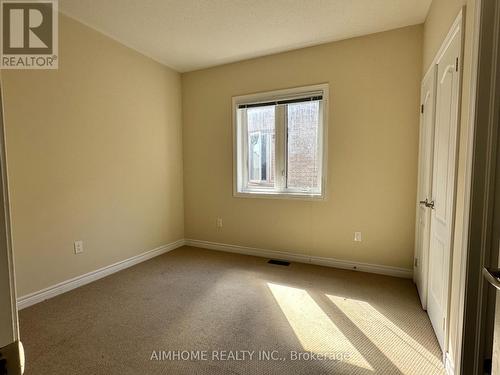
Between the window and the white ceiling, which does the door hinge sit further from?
the white ceiling

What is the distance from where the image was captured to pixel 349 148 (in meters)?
3.09

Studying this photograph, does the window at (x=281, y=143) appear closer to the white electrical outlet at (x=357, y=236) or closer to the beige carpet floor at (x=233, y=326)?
the white electrical outlet at (x=357, y=236)

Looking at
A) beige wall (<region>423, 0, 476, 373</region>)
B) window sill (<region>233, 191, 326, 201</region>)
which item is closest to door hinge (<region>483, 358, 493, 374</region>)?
beige wall (<region>423, 0, 476, 373</region>)

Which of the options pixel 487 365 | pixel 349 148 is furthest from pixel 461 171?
pixel 349 148

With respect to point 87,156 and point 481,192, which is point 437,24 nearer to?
point 481,192

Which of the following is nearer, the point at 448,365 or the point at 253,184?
the point at 448,365

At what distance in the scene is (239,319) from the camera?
2168 millimetres

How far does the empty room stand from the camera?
162 centimetres

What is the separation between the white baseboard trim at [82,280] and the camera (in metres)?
2.37

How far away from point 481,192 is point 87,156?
3182 millimetres

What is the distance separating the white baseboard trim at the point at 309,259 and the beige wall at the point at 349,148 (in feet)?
0.21

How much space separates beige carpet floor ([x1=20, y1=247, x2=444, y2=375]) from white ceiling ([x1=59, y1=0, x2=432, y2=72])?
264 centimetres

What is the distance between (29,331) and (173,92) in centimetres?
315
